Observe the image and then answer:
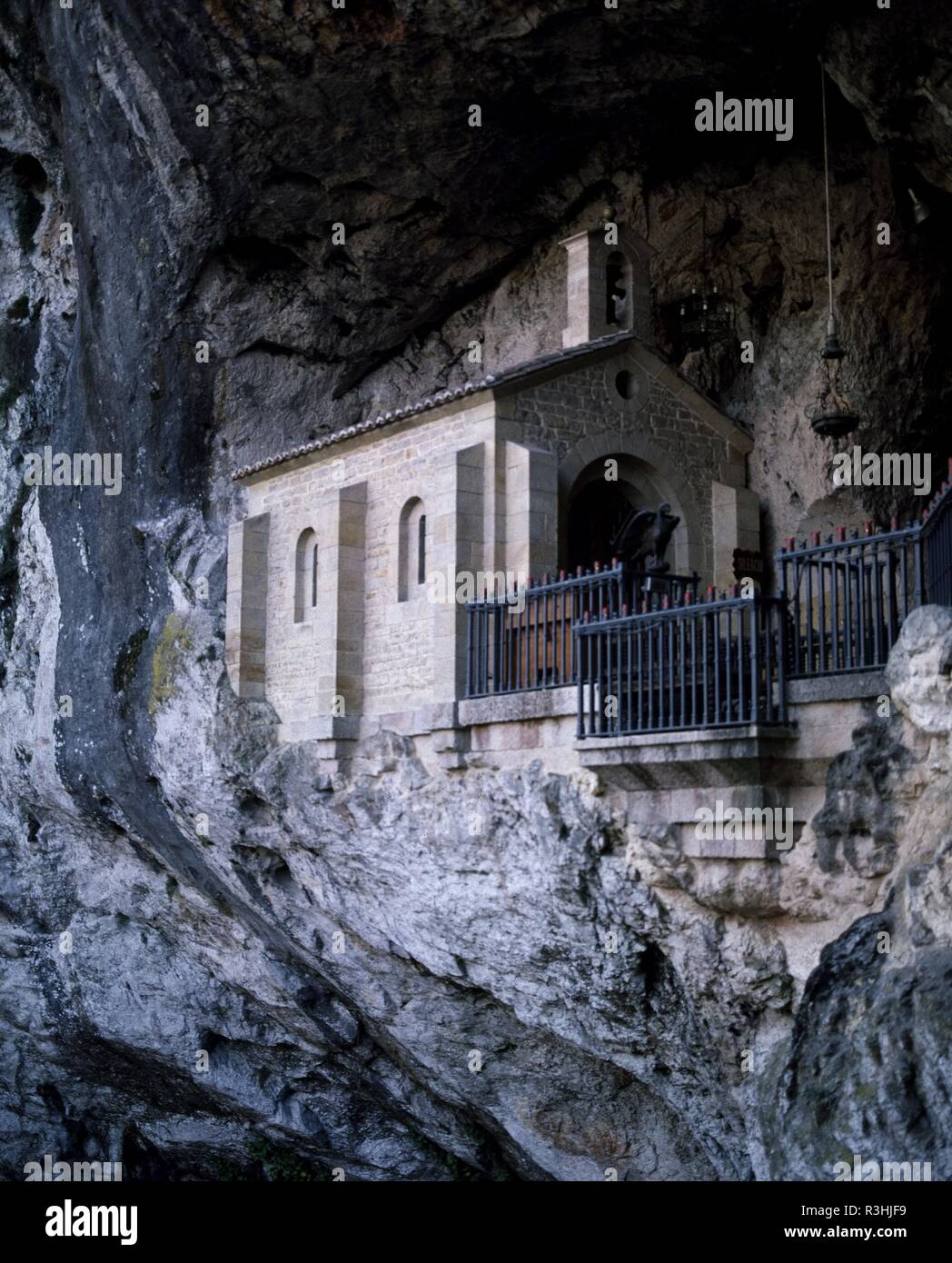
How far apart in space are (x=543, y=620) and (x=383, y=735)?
2685mm

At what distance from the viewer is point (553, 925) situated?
648 inches

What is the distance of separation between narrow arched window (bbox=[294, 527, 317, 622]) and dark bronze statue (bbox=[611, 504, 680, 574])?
4240 mm

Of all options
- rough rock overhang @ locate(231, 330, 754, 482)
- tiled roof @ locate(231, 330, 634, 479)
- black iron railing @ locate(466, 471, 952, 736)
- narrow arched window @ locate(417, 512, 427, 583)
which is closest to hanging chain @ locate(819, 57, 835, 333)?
rough rock overhang @ locate(231, 330, 754, 482)

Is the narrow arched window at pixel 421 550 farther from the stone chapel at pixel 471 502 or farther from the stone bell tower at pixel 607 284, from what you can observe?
the stone bell tower at pixel 607 284

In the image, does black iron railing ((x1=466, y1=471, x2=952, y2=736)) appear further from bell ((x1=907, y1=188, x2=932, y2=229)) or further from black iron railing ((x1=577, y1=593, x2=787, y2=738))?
bell ((x1=907, y1=188, x2=932, y2=229))

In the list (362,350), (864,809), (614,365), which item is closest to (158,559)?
(362,350)

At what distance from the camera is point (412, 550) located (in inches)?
735

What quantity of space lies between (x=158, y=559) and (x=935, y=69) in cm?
1154

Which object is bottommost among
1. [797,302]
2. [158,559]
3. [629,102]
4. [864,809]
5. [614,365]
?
[864,809]

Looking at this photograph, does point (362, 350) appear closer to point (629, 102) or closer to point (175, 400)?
point (175, 400)

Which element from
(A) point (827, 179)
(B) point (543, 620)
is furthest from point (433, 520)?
(A) point (827, 179)

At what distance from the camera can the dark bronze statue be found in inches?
673

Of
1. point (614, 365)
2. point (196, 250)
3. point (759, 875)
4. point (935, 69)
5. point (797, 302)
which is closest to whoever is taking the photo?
point (759, 875)

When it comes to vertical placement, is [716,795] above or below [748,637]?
below
